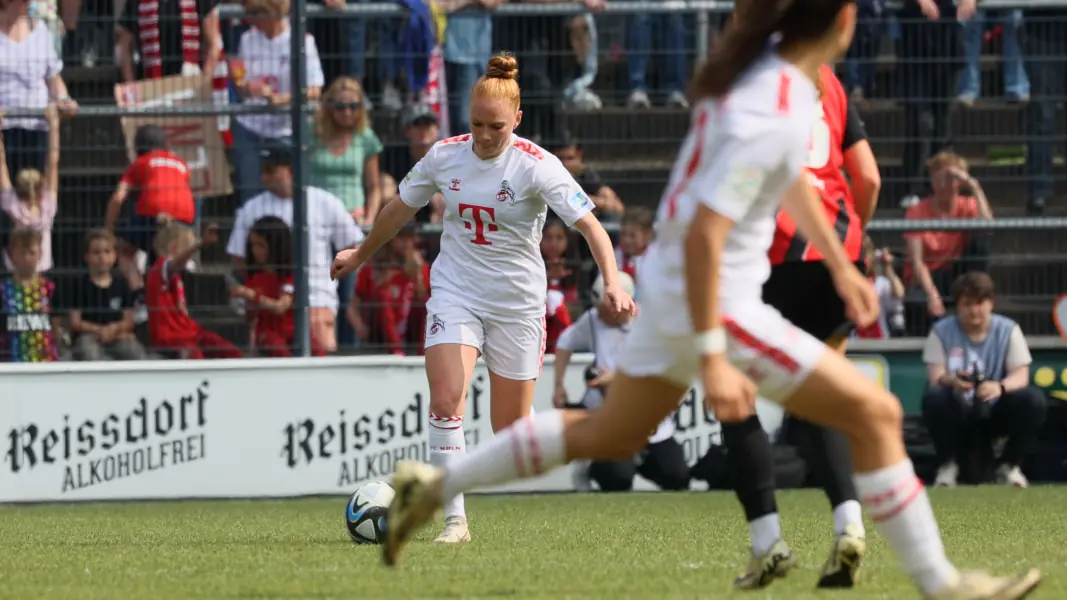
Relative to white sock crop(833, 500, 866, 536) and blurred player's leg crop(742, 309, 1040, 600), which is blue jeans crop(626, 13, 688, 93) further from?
blurred player's leg crop(742, 309, 1040, 600)

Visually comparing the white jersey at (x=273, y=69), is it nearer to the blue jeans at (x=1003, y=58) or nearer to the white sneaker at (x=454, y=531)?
the blue jeans at (x=1003, y=58)

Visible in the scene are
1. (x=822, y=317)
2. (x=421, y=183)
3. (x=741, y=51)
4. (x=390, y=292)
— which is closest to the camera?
(x=741, y=51)

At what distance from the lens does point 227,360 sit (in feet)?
37.3

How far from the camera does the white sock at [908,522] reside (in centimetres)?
459

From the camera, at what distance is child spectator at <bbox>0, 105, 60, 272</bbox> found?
37.3 feet

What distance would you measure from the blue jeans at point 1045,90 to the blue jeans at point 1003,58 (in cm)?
8

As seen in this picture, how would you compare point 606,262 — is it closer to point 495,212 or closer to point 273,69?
point 495,212

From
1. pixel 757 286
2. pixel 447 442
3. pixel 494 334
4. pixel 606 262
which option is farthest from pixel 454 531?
pixel 757 286

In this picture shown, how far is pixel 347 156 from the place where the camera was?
11547mm

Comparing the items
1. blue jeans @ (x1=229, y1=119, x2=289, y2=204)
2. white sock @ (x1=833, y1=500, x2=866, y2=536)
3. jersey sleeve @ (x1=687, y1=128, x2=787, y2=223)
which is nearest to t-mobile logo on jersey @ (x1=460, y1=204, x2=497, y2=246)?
white sock @ (x1=833, y1=500, x2=866, y2=536)

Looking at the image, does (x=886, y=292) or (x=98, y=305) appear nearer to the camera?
(x=98, y=305)

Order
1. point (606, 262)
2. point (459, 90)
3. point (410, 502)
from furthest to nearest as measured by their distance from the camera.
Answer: point (459, 90) → point (606, 262) → point (410, 502)

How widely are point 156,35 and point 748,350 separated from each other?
25.1 ft

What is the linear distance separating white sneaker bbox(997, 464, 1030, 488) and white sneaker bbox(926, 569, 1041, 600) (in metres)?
6.86
